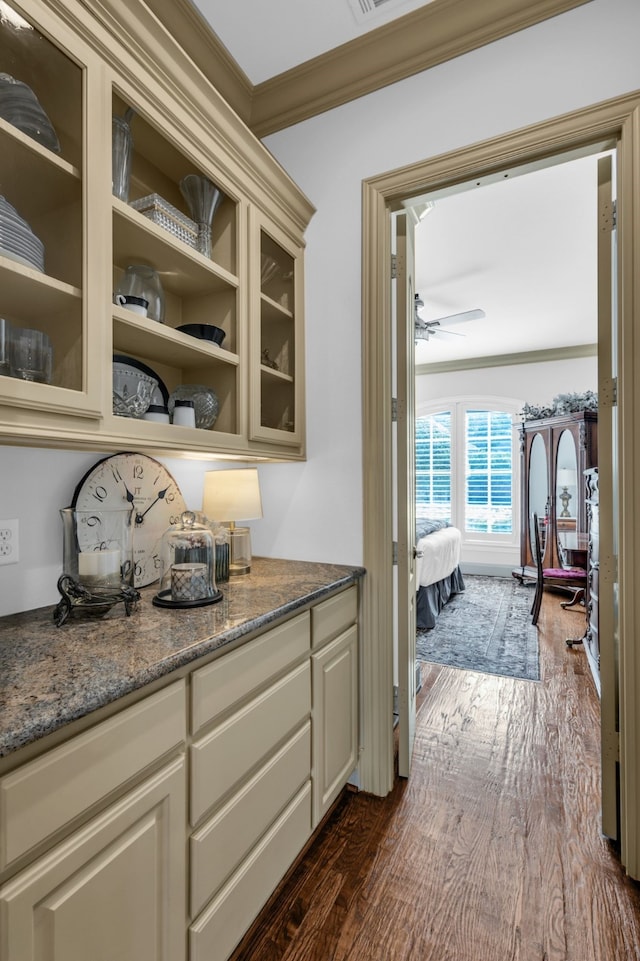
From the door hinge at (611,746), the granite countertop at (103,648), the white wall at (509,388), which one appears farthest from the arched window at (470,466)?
the granite countertop at (103,648)

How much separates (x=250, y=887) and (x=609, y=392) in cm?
186

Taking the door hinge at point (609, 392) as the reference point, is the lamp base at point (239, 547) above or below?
below

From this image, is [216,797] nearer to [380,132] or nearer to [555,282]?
[380,132]

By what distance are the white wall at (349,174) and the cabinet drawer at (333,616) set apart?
0.20m

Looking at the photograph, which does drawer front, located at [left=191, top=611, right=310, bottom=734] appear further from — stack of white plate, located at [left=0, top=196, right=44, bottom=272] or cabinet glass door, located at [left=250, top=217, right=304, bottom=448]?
stack of white plate, located at [left=0, top=196, right=44, bottom=272]

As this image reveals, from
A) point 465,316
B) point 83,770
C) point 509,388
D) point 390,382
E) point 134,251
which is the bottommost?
point 83,770

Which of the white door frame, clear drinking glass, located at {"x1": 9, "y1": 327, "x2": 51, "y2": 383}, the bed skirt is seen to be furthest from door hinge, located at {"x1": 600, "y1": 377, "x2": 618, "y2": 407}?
the bed skirt

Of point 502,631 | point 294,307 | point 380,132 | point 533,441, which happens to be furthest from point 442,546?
point 380,132

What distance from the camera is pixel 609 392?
1602mm

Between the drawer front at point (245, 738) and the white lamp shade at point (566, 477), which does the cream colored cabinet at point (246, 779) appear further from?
the white lamp shade at point (566, 477)

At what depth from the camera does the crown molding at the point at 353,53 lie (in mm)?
1673

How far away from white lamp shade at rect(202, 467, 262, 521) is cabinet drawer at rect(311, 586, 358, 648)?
47 centimetres

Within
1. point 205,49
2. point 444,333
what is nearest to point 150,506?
point 205,49

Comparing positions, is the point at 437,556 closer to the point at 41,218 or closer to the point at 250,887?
the point at 250,887
